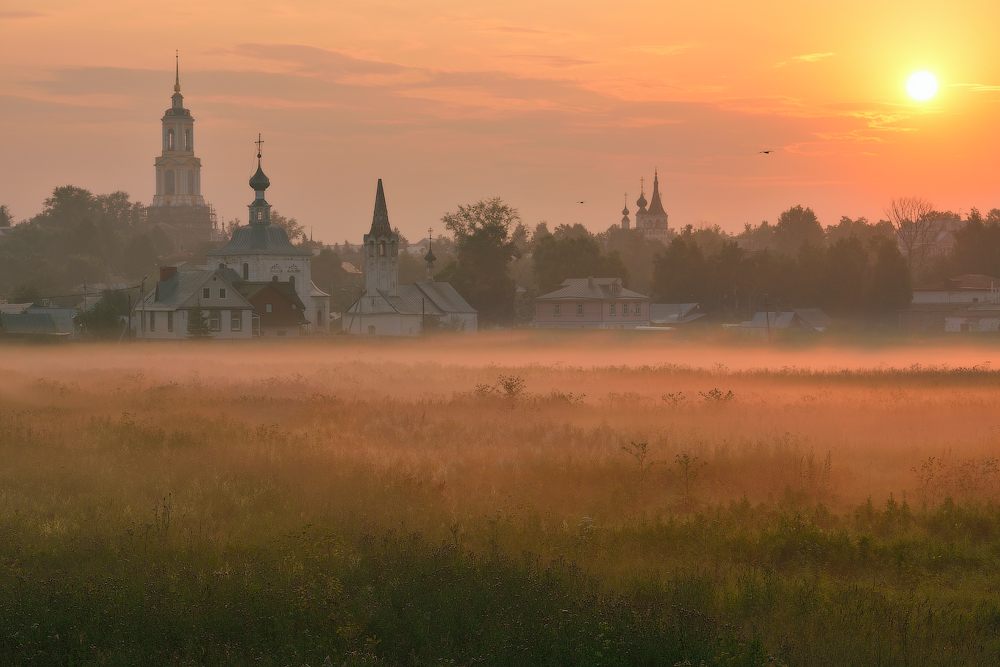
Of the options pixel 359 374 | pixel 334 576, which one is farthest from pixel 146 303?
pixel 334 576

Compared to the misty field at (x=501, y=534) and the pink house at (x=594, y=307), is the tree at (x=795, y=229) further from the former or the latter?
the misty field at (x=501, y=534)

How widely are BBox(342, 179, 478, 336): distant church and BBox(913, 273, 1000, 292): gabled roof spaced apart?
49.8 meters

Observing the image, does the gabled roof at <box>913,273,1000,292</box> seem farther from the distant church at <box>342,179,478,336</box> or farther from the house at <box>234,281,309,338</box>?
the house at <box>234,281,309,338</box>

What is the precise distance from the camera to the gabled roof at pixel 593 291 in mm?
104000

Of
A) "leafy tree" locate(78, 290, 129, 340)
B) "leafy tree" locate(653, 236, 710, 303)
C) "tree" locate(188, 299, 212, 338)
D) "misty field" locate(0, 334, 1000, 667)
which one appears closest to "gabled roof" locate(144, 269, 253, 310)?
"leafy tree" locate(78, 290, 129, 340)

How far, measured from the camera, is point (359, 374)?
124 feet

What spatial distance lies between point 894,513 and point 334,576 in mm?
7589

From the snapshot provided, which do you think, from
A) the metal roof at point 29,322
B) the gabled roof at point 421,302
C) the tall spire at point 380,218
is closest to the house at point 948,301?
the gabled roof at point 421,302

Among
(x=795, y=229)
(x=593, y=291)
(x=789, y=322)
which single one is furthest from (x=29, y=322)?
(x=795, y=229)

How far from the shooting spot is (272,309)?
85.4 meters

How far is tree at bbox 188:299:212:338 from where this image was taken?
74188 mm

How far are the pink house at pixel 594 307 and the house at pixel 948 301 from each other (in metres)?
26.4

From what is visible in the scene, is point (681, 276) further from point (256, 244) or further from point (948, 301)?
point (256, 244)

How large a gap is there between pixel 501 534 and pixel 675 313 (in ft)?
314
